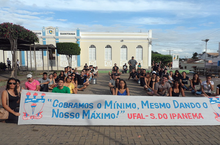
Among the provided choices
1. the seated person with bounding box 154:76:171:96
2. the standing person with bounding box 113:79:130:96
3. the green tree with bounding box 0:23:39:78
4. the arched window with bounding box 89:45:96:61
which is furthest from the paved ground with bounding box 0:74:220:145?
the arched window with bounding box 89:45:96:61

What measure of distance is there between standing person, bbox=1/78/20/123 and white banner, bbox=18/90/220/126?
189mm

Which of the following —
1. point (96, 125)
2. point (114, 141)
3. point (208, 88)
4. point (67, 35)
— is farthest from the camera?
point (67, 35)

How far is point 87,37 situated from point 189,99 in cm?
2411

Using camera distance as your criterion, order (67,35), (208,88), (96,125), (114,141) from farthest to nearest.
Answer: (67,35)
(208,88)
(96,125)
(114,141)

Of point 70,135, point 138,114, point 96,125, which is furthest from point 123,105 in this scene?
point 70,135

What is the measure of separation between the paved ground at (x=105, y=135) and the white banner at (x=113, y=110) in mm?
165

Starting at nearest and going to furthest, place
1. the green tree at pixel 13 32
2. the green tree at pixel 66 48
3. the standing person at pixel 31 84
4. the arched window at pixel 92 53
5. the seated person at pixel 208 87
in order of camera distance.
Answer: the standing person at pixel 31 84 → the seated person at pixel 208 87 → the green tree at pixel 13 32 → the green tree at pixel 66 48 → the arched window at pixel 92 53

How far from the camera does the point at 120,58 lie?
27.6 m

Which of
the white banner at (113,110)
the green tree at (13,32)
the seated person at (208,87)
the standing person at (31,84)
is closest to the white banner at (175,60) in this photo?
the seated person at (208,87)

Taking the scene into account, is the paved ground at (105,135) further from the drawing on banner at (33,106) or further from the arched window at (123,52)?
the arched window at (123,52)

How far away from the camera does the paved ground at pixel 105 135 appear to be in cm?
358

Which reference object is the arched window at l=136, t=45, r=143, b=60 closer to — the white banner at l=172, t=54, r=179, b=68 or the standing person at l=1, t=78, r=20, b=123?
the white banner at l=172, t=54, r=179, b=68

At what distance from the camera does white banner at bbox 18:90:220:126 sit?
439 cm

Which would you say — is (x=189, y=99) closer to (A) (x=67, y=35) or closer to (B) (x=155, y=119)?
(B) (x=155, y=119)
